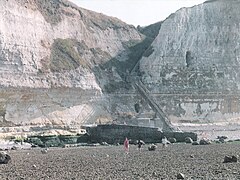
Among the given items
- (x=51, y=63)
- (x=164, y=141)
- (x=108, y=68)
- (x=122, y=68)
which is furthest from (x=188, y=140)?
(x=122, y=68)

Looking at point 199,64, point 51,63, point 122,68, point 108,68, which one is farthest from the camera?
point 122,68

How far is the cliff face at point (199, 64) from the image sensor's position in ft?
206

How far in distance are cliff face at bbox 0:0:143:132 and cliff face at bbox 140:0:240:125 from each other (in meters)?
5.75

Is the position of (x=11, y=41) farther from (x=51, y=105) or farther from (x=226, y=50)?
(x=226, y=50)

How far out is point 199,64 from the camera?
6700 cm

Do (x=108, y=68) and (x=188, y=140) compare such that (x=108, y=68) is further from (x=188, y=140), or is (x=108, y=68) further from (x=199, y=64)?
(x=188, y=140)

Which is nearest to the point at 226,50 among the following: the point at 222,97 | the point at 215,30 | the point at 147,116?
the point at 215,30

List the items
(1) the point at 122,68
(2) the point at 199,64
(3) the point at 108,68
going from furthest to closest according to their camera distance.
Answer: (1) the point at 122,68 → (3) the point at 108,68 → (2) the point at 199,64

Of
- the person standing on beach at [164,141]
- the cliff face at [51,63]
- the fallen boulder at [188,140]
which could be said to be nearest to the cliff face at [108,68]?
the cliff face at [51,63]

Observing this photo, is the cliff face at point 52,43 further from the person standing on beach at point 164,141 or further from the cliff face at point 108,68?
the person standing on beach at point 164,141

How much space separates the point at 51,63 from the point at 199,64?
17.9 meters

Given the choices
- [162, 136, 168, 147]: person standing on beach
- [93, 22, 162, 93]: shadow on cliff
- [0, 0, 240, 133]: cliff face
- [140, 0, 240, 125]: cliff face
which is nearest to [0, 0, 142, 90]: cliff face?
[0, 0, 240, 133]: cliff face

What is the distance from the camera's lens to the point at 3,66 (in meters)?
52.6

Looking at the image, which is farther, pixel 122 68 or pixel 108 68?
pixel 122 68
